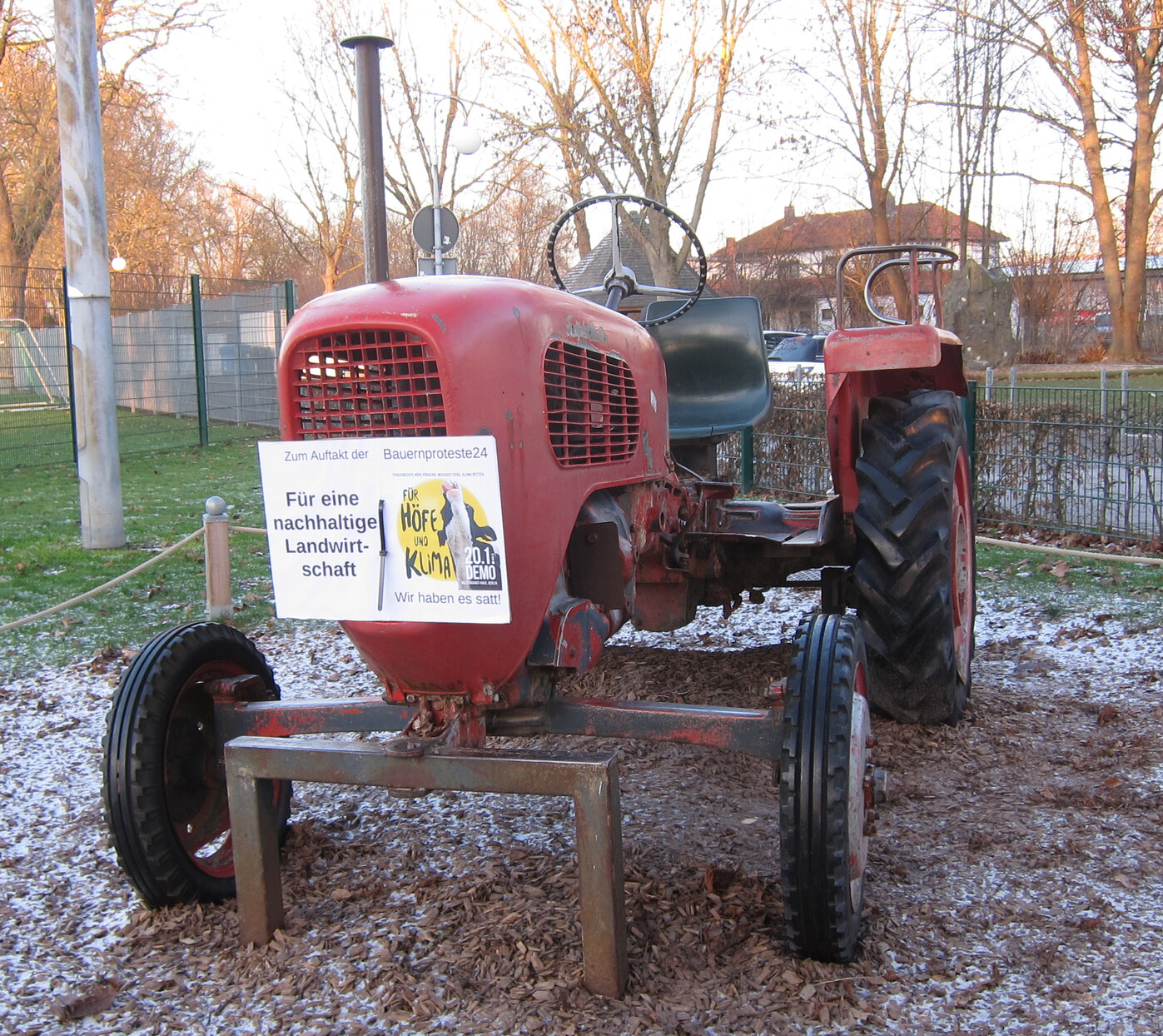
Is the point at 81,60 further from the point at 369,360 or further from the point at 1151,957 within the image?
the point at 1151,957

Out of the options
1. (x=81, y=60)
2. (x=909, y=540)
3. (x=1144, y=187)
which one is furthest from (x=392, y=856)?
(x=1144, y=187)

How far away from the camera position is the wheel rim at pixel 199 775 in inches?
107

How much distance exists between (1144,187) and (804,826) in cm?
2306

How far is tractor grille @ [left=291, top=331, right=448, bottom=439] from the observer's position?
2.13 meters

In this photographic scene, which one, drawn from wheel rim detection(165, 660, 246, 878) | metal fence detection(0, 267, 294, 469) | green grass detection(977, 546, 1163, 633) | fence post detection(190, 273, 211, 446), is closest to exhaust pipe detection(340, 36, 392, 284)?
wheel rim detection(165, 660, 246, 878)

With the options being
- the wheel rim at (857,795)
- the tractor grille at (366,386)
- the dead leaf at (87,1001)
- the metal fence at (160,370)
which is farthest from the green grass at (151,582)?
the metal fence at (160,370)

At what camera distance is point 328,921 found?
8.56ft

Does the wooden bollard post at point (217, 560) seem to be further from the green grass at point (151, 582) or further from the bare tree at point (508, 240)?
the bare tree at point (508, 240)

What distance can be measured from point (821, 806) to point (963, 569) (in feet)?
7.36

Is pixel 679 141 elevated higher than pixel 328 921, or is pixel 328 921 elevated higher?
pixel 679 141

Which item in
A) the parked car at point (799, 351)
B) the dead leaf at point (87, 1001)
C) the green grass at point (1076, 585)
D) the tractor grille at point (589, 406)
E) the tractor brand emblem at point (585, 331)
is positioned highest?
the parked car at point (799, 351)

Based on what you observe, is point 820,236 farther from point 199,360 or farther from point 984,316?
point 199,360

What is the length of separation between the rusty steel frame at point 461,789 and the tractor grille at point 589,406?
2.14 ft

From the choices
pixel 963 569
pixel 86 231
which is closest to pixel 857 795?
pixel 963 569
